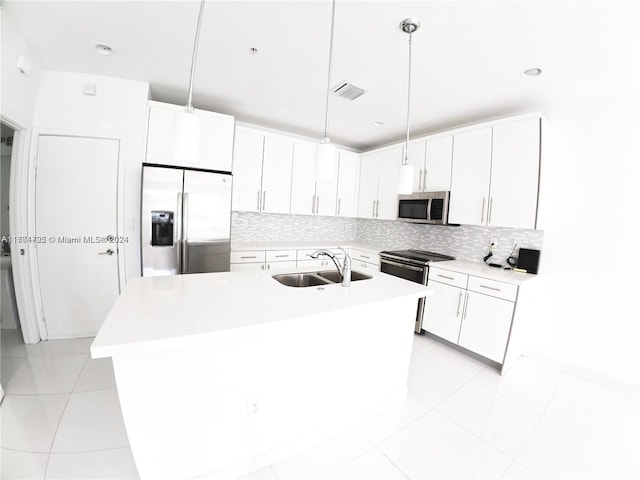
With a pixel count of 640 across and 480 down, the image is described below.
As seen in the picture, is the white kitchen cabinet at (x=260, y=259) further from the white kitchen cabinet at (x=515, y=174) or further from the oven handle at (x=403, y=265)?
the white kitchen cabinet at (x=515, y=174)

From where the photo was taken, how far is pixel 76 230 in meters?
2.53

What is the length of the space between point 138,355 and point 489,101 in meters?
3.42

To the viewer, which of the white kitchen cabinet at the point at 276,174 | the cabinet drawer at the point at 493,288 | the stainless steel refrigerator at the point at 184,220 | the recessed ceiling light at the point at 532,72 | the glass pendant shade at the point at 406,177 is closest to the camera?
the glass pendant shade at the point at 406,177

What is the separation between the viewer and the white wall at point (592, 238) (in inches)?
87.7

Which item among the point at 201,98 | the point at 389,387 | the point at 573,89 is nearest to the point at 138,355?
the point at 389,387

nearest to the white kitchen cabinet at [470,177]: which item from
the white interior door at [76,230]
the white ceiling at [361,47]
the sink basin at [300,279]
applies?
the white ceiling at [361,47]

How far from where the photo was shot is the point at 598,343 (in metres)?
2.38

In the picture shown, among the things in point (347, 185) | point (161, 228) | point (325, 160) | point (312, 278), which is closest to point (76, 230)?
point (161, 228)

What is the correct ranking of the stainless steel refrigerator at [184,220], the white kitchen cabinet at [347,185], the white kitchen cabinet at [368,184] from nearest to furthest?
the stainless steel refrigerator at [184,220], the white kitchen cabinet at [368,184], the white kitchen cabinet at [347,185]

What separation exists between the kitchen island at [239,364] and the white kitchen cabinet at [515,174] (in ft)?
4.87

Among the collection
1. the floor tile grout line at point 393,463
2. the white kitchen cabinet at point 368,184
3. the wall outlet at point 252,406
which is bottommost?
the floor tile grout line at point 393,463

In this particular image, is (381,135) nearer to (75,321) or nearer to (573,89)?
(573,89)

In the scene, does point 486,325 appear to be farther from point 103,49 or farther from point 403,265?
point 103,49

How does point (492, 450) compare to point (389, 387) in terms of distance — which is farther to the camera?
point (389, 387)
